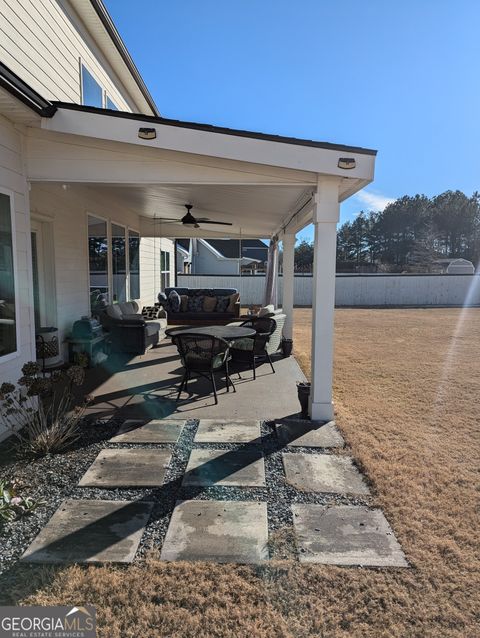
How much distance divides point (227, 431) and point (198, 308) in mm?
9442

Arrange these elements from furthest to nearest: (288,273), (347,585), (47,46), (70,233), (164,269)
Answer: (164,269), (288,273), (70,233), (47,46), (347,585)

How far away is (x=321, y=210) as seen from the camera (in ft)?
14.4

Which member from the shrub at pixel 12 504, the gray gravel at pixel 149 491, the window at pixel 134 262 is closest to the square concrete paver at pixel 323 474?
the gray gravel at pixel 149 491

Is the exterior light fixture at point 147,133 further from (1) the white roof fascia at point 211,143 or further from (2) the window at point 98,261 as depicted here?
(2) the window at point 98,261

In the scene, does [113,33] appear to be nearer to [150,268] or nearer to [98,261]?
[98,261]

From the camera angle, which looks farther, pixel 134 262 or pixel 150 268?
pixel 150 268

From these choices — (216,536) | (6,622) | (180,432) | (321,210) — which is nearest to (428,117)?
(321,210)

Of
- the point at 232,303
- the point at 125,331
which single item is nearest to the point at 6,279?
the point at 125,331

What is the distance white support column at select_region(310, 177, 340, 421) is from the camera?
4379mm

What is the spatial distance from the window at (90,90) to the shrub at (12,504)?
624cm

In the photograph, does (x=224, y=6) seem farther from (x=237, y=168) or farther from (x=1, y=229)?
(x=1, y=229)

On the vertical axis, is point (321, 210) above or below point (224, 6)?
below

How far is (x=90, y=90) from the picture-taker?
7.14 metres

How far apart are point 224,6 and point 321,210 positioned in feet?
17.0
